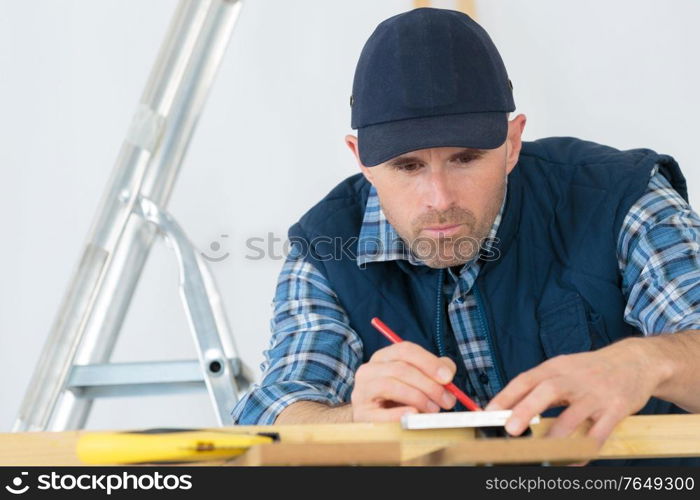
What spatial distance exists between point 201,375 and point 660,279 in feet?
2.70

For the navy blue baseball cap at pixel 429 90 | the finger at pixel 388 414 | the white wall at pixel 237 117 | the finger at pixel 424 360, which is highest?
the white wall at pixel 237 117

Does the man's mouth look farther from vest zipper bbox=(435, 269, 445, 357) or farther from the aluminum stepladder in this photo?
the aluminum stepladder

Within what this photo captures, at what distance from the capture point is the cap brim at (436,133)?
1.39 meters

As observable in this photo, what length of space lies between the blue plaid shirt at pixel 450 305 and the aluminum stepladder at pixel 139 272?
19cm

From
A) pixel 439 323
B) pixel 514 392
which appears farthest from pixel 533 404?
pixel 439 323

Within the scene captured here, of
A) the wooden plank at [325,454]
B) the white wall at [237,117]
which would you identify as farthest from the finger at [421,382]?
the white wall at [237,117]

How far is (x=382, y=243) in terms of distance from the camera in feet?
5.29

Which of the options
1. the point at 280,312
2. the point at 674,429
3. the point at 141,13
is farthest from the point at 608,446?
the point at 141,13

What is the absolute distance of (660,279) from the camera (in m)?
1.44

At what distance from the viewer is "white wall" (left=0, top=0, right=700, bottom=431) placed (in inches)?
91.1

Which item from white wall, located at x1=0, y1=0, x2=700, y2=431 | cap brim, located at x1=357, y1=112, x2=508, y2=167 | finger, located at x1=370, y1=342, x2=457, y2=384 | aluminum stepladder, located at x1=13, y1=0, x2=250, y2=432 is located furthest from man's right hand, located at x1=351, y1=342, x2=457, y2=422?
white wall, located at x1=0, y1=0, x2=700, y2=431

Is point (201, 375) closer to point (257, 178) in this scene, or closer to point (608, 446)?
point (257, 178)

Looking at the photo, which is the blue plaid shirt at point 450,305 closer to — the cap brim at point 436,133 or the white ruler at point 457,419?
the cap brim at point 436,133

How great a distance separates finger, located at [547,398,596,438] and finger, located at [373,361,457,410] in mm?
136
